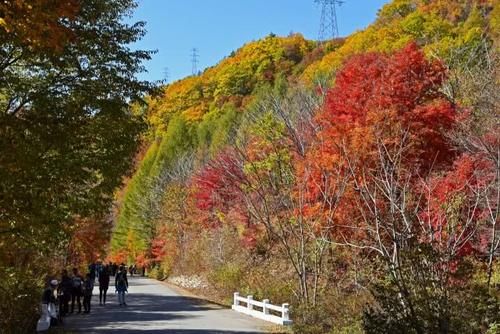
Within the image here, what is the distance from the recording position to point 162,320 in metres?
18.7

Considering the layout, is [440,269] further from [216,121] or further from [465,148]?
[216,121]

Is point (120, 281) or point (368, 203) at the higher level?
point (368, 203)

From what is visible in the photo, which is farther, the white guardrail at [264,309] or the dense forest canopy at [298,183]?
the white guardrail at [264,309]

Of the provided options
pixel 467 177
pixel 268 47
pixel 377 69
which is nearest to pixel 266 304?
pixel 467 177

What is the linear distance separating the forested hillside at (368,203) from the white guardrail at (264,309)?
414 millimetres

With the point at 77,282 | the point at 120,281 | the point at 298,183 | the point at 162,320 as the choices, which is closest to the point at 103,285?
the point at 120,281

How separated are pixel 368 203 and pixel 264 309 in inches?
235

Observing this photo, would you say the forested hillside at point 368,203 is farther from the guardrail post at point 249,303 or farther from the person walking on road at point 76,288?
the person walking on road at point 76,288

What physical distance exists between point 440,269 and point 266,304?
9.89 meters

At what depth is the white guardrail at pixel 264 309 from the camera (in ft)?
56.3

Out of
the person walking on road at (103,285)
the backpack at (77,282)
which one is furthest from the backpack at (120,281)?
the backpack at (77,282)


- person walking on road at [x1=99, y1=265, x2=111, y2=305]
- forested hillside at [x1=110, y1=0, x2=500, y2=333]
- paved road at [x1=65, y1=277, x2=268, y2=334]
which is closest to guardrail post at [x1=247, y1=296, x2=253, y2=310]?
paved road at [x1=65, y1=277, x2=268, y2=334]

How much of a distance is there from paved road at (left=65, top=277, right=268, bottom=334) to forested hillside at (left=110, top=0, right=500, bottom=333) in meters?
1.75

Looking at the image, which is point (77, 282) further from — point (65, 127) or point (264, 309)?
point (65, 127)
